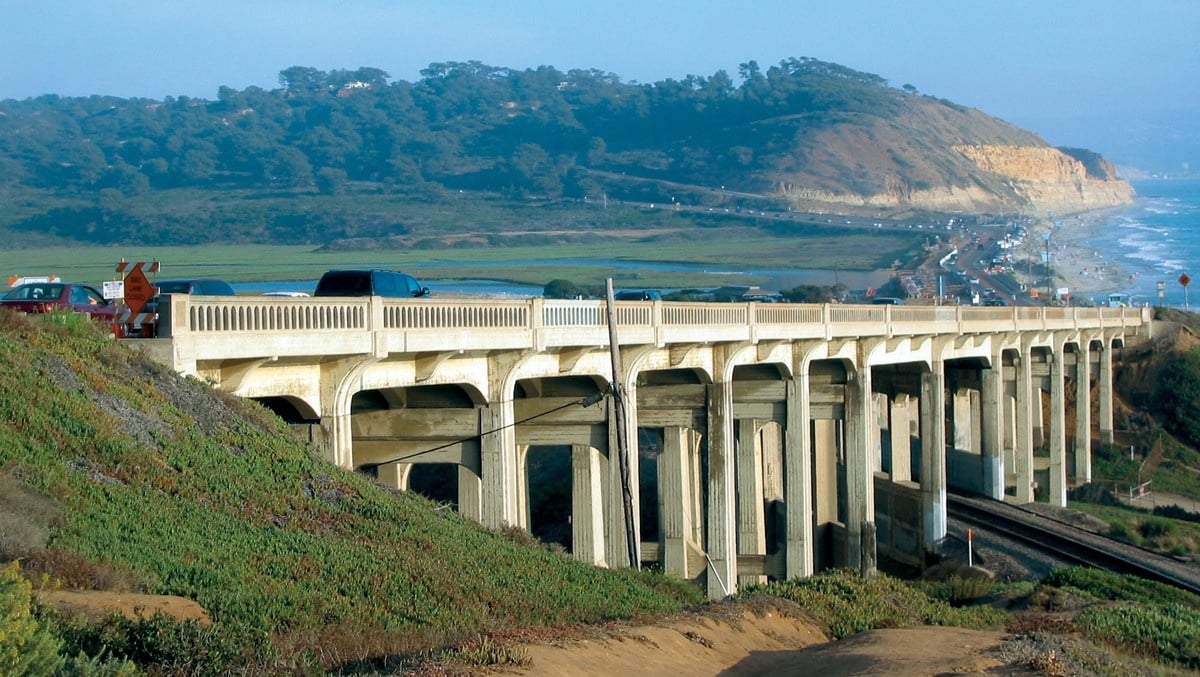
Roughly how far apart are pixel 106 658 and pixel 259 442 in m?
7.13

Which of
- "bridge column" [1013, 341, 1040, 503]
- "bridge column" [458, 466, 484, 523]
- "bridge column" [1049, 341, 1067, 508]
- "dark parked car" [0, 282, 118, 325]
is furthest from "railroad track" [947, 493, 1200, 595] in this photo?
"dark parked car" [0, 282, 118, 325]

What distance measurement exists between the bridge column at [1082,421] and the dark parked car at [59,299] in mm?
50756

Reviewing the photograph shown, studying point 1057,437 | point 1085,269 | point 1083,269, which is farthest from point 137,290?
point 1083,269

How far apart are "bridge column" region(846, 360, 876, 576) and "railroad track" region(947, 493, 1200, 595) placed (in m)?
4.97

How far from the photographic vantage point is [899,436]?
55.8 metres

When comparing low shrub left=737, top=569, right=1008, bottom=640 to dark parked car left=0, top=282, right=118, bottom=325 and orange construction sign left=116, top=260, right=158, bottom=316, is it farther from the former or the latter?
dark parked car left=0, top=282, right=118, bottom=325

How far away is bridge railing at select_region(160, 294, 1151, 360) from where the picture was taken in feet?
59.5

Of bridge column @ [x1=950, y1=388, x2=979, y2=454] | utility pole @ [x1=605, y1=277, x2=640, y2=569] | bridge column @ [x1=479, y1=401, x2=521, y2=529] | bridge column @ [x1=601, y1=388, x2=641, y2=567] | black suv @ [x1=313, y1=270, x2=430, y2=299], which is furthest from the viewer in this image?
bridge column @ [x1=950, y1=388, x2=979, y2=454]

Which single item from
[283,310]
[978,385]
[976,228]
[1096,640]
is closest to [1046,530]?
[978,385]

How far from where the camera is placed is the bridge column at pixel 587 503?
31438mm

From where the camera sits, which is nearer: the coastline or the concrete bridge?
the concrete bridge

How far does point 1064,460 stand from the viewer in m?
62.9

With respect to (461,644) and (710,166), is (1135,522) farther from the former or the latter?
(710,166)

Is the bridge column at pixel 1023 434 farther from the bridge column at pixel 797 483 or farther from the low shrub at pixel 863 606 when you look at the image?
the low shrub at pixel 863 606
